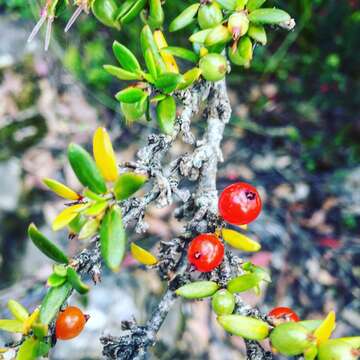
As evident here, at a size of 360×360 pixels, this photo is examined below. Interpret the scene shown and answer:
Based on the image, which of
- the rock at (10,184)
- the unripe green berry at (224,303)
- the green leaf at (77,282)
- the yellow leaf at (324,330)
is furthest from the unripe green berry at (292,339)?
the rock at (10,184)

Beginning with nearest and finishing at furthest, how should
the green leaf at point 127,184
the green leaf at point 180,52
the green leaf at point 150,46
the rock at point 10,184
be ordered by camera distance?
1. the green leaf at point 127,184
2. the green leaf at point 150,46
3. the green leaf at point 180,52
4. the rock at point 10,184

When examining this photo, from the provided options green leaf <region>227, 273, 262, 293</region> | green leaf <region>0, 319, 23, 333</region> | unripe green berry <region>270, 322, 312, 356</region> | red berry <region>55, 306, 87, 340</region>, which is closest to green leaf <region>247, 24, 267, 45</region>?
green leaf <region>227, 273, 262, 293</region>

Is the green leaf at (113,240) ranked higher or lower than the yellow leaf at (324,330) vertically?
higher

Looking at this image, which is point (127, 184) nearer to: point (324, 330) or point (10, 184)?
point (324, 330)

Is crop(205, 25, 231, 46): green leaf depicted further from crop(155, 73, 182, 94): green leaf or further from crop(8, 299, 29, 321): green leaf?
crop(8, 299, 29, 321): green leaf

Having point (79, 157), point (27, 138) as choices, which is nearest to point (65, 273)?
point (79, 157)

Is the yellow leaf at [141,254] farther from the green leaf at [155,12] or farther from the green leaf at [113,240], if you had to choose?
the green leaf at [155,12]

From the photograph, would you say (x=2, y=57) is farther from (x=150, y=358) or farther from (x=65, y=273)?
(x=65, y=273)
